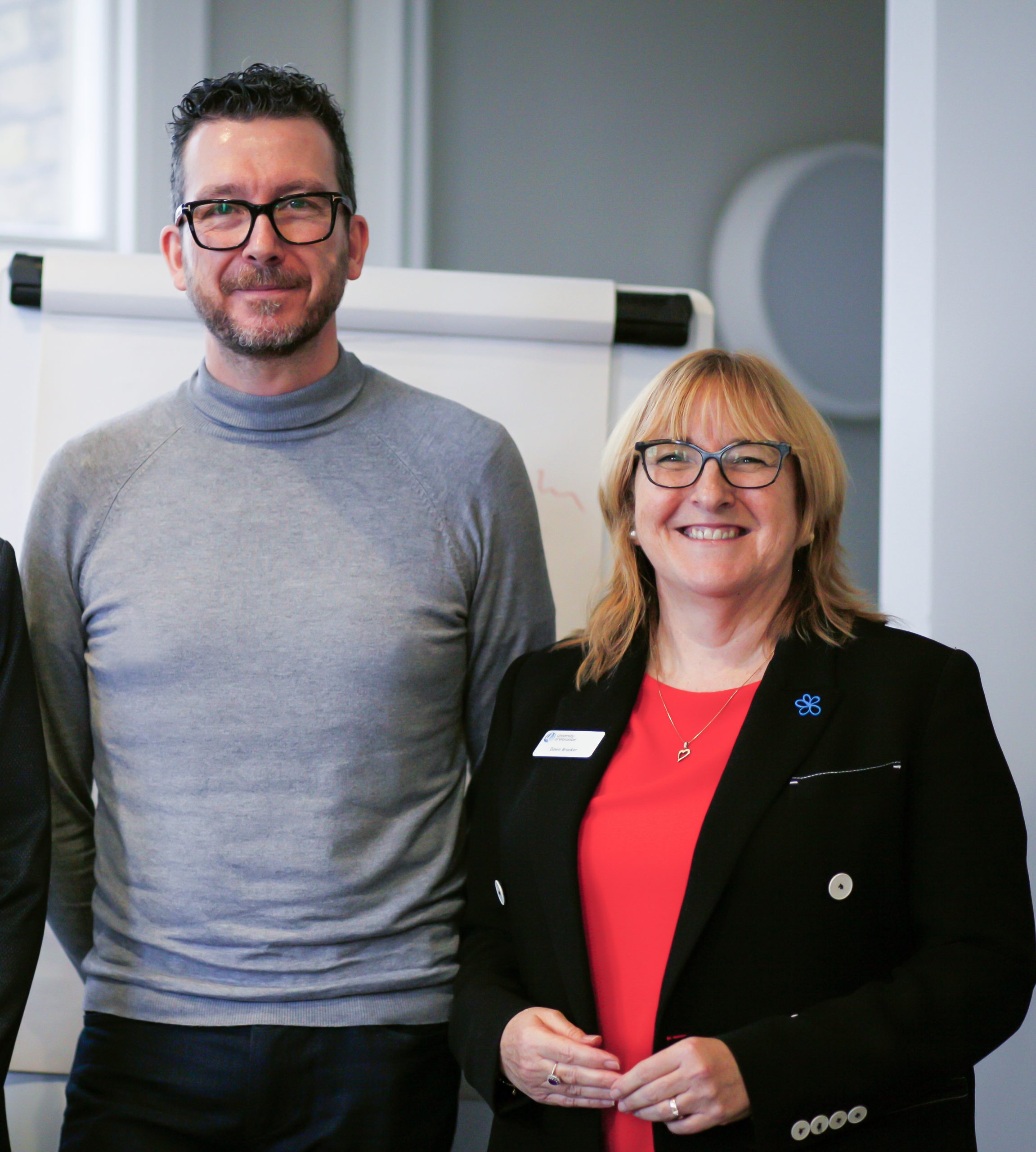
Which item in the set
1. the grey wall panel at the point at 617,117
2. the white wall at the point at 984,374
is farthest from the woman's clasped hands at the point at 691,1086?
the grey wall panel at the point at 617,117

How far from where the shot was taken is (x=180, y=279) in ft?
5.20

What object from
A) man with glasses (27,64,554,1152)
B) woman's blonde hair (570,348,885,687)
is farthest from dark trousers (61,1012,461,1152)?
woman's blonde hair (570,348,885,687)

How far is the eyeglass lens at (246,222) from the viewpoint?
1511mm

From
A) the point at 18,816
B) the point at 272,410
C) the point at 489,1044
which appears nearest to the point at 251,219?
→ the point at 272,410

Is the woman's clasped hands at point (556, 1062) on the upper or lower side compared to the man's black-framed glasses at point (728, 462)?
lower

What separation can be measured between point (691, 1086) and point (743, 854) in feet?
0.77

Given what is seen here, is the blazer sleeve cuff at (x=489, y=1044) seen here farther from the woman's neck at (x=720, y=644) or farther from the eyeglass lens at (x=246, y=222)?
the eyeglass lens at (x=246, y=222)

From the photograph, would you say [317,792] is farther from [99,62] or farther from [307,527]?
[99,62]

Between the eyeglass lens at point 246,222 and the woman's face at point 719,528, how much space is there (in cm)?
57

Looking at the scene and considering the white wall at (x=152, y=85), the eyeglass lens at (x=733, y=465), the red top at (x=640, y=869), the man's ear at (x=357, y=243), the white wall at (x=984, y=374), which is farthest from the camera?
the white wall at (x=152, y=85)

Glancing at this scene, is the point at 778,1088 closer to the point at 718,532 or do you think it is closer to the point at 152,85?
the point at 718,532

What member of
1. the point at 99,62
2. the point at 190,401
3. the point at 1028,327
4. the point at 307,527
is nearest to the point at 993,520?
the point at 1028,327

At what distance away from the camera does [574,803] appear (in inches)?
52.9

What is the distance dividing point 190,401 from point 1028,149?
132 centimetres
